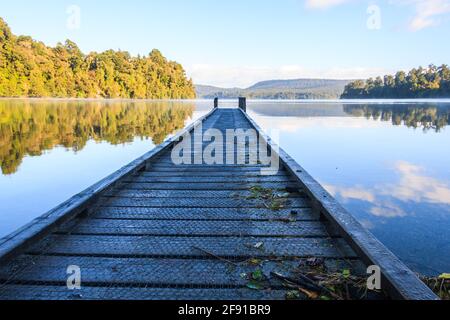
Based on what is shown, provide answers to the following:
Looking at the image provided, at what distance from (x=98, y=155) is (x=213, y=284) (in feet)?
31.7

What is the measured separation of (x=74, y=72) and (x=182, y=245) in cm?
6096

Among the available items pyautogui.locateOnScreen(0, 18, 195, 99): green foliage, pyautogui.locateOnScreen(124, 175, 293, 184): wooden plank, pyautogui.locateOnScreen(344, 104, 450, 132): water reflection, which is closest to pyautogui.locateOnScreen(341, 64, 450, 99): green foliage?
pyautogui.locateOnScreen(344, 104, 450, 132): water reflection

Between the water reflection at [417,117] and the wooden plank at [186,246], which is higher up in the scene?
the water reflection at [417,117]

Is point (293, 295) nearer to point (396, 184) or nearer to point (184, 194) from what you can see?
point (184, 194)

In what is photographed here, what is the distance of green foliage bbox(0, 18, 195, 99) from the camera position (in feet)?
147

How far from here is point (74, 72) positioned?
55844mm

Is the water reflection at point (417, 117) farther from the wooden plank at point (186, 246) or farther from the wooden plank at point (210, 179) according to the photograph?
the wooden plank at point (186, 246)

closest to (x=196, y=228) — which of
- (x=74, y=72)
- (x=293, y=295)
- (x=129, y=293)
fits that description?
(x=129, y=293)

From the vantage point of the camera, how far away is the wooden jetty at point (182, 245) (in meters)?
1.76

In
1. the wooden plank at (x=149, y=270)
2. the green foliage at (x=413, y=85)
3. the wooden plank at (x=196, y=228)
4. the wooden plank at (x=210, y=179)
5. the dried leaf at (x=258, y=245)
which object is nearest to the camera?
the wooden plank at (x=149, y=270)

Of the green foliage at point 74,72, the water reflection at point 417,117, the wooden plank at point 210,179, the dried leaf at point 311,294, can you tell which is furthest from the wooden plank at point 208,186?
the green foliage at point 74,72

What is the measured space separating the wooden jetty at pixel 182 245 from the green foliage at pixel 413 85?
3435 inches

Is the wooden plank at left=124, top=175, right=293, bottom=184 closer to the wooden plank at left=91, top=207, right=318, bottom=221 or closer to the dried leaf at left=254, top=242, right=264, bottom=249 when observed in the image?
the wooden plank at left=91, top=207, right=318, bottom=221

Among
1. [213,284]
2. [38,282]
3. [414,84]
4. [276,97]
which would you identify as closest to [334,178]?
[213,284]
